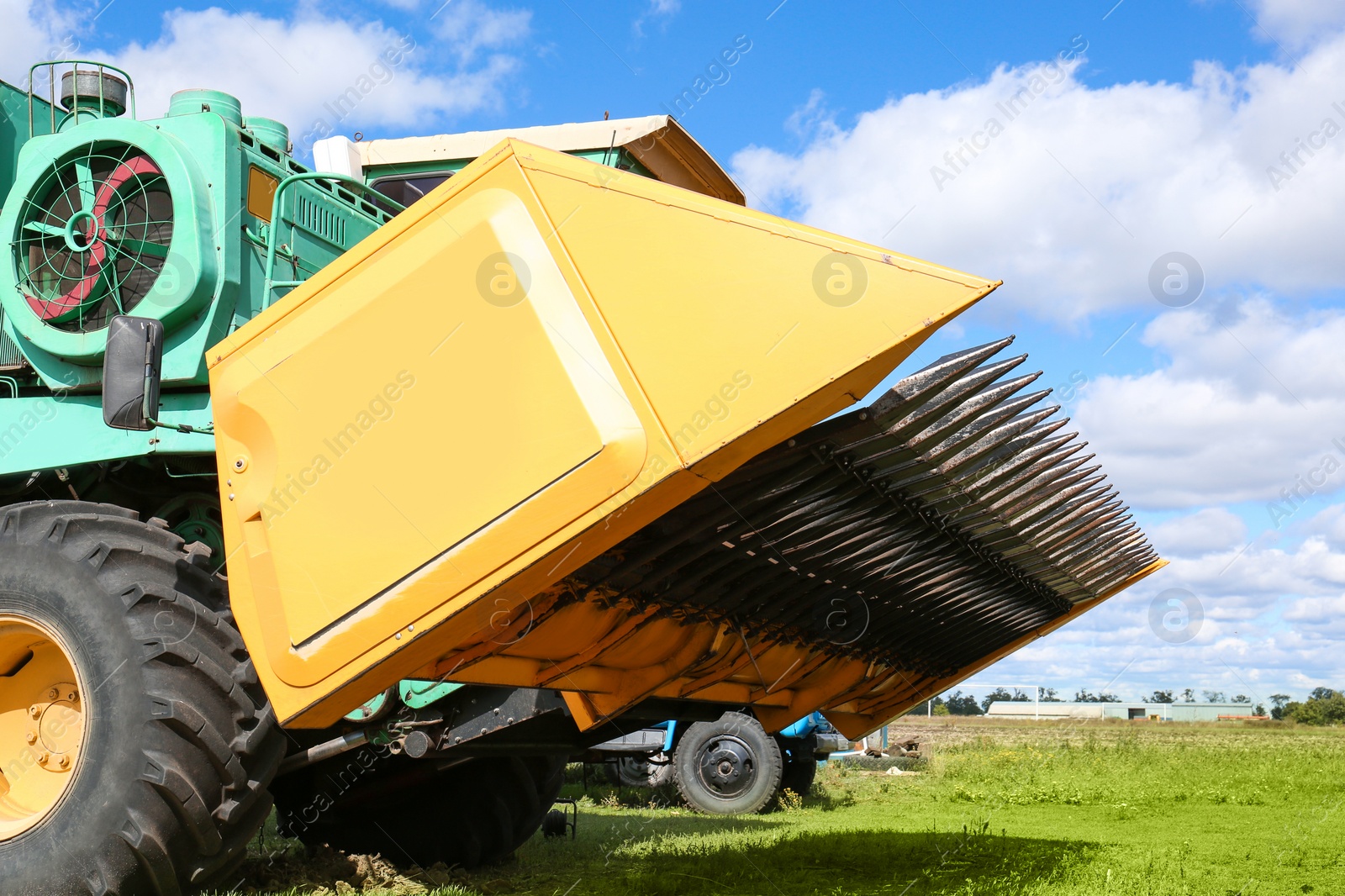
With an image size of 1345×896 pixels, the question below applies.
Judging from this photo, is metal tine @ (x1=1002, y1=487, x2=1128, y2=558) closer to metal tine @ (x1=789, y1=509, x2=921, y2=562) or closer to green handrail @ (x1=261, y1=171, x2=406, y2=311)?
metal tine @ (x1=789, y1=509, x2=921, y2=562)

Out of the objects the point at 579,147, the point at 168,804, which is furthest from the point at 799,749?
the point at 168,804

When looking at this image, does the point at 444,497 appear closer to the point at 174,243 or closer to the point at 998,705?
the point at 174,243

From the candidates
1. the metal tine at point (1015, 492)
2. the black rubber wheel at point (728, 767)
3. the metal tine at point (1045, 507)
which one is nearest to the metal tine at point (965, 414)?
the metal tine at point (1015, 492)

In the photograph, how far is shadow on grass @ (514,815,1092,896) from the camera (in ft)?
16.2

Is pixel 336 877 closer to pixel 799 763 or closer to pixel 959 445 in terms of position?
pixel 959 445

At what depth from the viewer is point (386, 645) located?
9.32 ft

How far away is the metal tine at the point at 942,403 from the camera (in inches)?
128

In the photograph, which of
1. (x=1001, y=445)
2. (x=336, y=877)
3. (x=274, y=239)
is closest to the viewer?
(x=1001, y=445)

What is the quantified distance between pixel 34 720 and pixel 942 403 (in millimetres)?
3138

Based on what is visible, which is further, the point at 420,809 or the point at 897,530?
the point at 420,809

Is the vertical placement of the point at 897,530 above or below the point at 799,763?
above

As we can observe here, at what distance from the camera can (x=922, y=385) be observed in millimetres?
3129

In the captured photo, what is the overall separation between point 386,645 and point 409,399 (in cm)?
66

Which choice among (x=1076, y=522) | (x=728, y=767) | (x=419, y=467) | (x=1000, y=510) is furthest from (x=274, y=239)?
(x=728, y=767)
